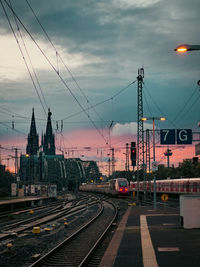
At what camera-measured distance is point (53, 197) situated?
2906 inches

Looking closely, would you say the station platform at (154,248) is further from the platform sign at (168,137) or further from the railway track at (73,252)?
the platform sign at (168,137)

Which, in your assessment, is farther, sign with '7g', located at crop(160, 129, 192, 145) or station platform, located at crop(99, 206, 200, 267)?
sign with '7g', located at crop(160, 129, 192, 145)

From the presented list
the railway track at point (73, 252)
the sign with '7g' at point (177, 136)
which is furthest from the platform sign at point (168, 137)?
the railway track at point (73, 252)

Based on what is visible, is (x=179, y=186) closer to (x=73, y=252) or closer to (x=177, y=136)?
(x=177, y=136)

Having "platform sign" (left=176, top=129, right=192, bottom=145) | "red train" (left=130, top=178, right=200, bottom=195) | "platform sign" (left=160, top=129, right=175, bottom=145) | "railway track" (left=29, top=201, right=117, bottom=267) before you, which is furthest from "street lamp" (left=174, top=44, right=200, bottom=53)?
"red train" (left=130, top=178, right=200, bottom=195)

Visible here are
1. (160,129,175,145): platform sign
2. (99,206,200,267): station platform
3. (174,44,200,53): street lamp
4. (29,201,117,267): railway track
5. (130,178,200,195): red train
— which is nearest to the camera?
(99,206,200,267): station platform

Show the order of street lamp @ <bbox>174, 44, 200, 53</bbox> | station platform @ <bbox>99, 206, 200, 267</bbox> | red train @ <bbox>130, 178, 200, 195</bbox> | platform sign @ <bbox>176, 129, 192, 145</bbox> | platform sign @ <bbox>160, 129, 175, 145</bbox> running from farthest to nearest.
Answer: red train @ <bbox>130, 178, 200, 195</bbox>, platform sign @ <bbox>160, 129, 175, 145</bbox>, platform sign @ <bbox>176, 129, 192, 145</bbox>, street lamp @ <bbox>174, 44, 200, 53</bbox>, station platform @ <bbox>99, 206, 200, 267</bbox>

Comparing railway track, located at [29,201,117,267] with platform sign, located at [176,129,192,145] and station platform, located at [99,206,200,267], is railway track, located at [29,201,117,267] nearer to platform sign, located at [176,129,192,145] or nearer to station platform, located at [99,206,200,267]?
station platform, located at [99,206,200,267]

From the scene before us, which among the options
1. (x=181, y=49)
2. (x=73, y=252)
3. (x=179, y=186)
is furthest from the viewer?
(x=179, y=186)

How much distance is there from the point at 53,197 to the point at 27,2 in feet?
188

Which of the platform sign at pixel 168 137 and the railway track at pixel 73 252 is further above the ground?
the platform sign at pixel 168 137

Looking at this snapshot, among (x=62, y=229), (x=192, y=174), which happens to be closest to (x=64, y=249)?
(x=62, y=229)

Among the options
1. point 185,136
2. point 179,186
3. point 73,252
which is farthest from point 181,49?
point 179,186

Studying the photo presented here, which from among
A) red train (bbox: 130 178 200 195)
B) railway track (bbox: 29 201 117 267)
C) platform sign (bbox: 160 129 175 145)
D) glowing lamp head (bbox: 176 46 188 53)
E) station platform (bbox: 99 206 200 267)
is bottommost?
railway track (bbox: 29 201 117 267)
